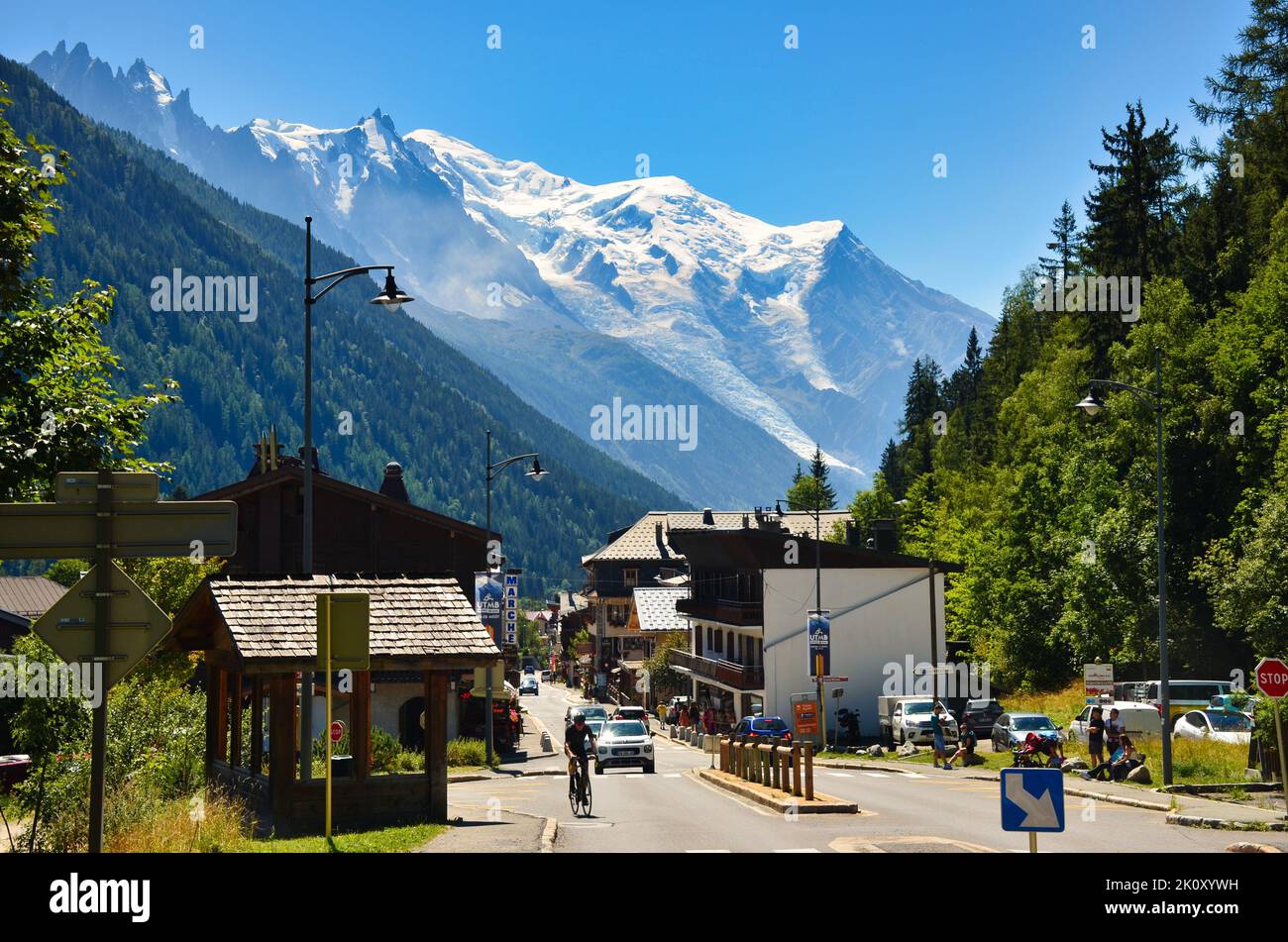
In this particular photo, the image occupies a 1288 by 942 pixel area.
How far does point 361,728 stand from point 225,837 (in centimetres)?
443

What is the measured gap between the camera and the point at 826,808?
77.8 ft

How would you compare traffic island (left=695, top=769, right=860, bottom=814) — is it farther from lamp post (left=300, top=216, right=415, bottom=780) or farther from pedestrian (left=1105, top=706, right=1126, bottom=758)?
pedestrian (left=1105, top=706, right=1126, bottom=758)

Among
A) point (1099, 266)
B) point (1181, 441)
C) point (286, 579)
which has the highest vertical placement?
point (1099, 266)

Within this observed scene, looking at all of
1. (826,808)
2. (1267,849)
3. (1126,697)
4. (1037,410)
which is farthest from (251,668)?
(1037,410)

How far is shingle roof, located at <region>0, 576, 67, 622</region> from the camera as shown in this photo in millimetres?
64938

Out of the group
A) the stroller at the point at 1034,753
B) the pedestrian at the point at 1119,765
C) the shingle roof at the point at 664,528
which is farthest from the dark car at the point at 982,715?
the shingle roof at the point at 664,528

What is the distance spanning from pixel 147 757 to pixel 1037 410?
6166 cm

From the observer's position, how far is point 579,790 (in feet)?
80.8

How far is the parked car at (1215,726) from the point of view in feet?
121


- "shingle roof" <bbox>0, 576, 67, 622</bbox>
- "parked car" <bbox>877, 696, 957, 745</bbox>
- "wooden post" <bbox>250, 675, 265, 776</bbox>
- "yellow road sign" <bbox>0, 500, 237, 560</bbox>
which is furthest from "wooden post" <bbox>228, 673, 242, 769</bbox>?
"shingle roof" <bbox>0, 576, 67, 622</bbox>

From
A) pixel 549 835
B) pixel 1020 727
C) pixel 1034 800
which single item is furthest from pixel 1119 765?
pixel 1034 800

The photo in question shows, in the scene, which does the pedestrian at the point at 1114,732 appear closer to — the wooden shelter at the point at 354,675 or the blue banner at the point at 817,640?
the wooden shelter at the point at 354,675

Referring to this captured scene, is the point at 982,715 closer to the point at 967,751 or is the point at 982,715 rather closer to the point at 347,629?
the point at 967,751
